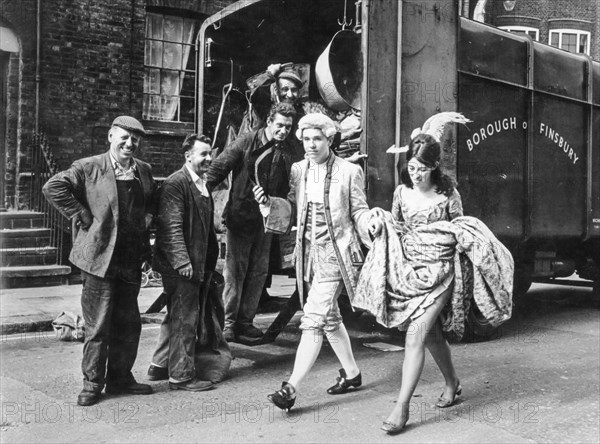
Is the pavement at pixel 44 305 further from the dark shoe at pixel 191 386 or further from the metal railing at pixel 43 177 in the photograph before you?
the dark shoe at pixel 191 386

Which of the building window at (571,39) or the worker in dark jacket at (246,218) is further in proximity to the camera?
the building window at (571,39)

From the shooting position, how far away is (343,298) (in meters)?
6.62

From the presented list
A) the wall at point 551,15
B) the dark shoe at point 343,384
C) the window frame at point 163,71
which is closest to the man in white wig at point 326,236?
the dark shoe at point 343,384

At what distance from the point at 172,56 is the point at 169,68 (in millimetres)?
245

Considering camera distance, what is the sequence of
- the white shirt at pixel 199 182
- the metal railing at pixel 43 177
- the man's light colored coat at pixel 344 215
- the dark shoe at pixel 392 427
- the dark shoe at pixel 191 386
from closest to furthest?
the dark shoe at pixel 392 427
the man's light colored coat at pixel 344 215
the dark shoe at pixel 191 386
the white shirt at pixel 199 182
the metal railing at pixel 43 177

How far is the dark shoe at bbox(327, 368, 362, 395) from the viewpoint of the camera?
4.79 meters

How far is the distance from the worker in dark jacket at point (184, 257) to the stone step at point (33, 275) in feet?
17.6

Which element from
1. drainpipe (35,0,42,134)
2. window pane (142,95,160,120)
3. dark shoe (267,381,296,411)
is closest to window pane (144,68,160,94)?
window pane (142,95,160,120)

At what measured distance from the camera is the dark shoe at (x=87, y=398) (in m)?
4.43

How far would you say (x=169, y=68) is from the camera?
501 inches

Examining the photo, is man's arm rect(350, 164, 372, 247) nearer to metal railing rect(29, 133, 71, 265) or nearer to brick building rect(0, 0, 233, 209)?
metal railing rect(29, 133, 71, 265)

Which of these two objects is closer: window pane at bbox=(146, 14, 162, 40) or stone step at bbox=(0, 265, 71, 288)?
stone step at bbox=(0, 265, 71, 288)

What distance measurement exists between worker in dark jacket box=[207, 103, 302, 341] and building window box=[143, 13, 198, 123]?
7128mm

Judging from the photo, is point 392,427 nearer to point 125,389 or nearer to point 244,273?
point 125,389
